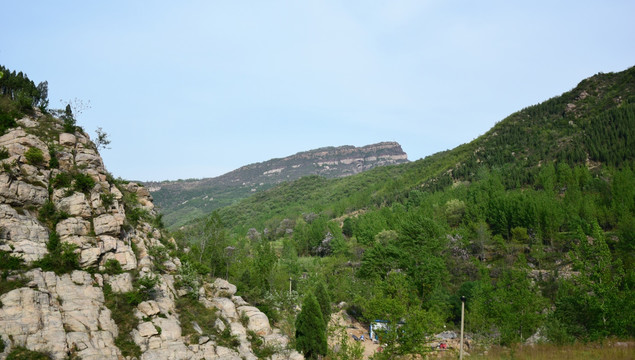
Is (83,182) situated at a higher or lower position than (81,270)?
higher

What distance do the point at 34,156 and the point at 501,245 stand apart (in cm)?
5281

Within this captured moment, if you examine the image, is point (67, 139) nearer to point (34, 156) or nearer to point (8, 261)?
point (34, 156)

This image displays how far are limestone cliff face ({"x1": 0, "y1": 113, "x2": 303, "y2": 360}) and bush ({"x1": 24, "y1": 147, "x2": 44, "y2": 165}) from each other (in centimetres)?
6

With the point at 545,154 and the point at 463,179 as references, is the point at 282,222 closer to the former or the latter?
the point at 463,179

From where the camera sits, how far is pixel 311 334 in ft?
95.0

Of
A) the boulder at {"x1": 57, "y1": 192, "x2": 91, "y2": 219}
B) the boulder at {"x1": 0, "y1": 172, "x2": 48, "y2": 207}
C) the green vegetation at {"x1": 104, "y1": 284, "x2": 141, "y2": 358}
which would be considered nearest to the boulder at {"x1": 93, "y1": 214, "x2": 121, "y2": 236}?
the boulder at {"x1": 57, "y1": 192, "x2": 91, "y2": 219}

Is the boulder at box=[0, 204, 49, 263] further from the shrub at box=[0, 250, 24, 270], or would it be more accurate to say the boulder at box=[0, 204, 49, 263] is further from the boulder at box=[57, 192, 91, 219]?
the boulder at box=[57, 192, 91, 219]

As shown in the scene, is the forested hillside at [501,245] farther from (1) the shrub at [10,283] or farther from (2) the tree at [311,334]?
(1) the shrub at [10,283]

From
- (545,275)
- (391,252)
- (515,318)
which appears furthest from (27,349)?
(545,275)

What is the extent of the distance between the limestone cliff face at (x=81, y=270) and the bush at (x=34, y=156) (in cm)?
6

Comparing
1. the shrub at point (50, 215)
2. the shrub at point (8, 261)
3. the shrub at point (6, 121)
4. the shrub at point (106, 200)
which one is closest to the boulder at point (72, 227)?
the shrub at point (50, 215)

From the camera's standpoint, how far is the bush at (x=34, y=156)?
2598 centimetres

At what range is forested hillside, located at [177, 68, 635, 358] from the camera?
→ 25.9 m

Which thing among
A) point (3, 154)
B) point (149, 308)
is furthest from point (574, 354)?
point (3, 154)
